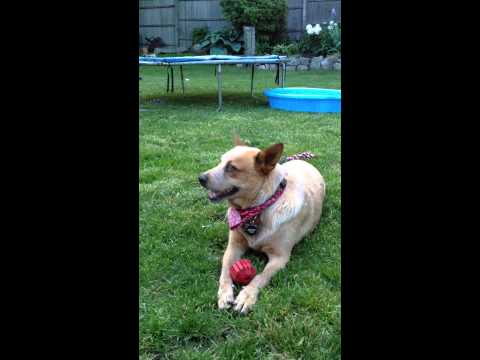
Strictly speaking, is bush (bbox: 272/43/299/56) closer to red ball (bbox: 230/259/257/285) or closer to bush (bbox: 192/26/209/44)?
bush (bbox: 192/26/209/44)

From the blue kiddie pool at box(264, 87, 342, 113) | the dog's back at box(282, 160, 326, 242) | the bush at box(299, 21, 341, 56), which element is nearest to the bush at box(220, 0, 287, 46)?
the bush at box(299, 21, 341, 56)

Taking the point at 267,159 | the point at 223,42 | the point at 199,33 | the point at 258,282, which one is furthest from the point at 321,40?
the point at 258,282

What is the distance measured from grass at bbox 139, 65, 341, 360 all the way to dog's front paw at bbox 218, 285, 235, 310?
0.04 m

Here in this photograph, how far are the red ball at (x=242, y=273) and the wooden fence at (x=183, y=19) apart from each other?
47.0ft

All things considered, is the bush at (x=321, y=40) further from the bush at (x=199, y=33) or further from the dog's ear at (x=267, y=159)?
the dog's ear at (x=267, y=159)

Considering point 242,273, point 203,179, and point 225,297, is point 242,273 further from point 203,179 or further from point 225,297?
point 203,179

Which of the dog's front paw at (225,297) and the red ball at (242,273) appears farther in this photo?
the red ball at (242,273)

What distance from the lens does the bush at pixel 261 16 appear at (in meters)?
15.2

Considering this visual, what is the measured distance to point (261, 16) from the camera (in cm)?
1525

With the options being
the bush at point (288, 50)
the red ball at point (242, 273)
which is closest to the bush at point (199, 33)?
the bush at point (288, 50)
